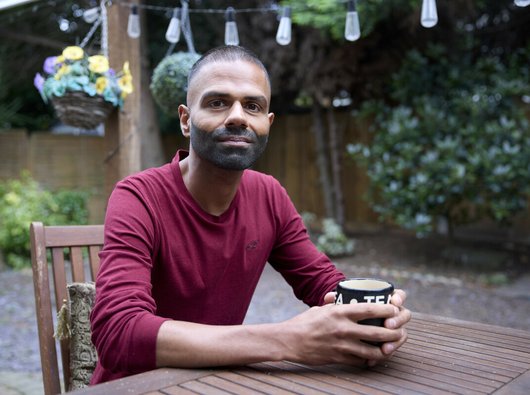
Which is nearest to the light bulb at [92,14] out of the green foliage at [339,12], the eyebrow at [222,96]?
the eyebrow at [222,96]

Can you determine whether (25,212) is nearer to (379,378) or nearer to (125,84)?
(125,84)

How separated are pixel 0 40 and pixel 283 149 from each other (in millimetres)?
5272

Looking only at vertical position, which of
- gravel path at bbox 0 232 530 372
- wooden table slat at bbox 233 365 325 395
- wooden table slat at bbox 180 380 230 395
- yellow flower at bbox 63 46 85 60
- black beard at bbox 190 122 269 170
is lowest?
gravel path at bbox 0 232 530 372

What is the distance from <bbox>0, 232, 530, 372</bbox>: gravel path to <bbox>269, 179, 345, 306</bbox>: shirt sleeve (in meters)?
2.61

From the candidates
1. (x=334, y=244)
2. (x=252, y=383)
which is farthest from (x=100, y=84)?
(x=334, y=244)

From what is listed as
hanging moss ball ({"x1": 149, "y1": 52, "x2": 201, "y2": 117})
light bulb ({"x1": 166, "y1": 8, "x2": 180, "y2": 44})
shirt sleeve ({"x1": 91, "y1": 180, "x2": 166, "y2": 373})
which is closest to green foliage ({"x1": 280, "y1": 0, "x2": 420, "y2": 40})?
light bulb ({"x1": 166, "y1": 8, "x2": 180, "y2": 44})

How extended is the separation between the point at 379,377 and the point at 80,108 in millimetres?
2016

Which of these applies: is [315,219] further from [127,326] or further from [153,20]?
[127,326]

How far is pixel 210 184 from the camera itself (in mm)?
1590

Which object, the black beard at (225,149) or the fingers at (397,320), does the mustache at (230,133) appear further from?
the fingers at (397,320)

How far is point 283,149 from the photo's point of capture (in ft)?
31.7

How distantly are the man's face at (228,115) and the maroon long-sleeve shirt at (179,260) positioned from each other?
0.57ft

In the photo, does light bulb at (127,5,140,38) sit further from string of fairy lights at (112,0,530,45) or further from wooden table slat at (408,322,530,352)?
wooden table slat at (408,322,530,352)

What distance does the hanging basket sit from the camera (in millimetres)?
2545
